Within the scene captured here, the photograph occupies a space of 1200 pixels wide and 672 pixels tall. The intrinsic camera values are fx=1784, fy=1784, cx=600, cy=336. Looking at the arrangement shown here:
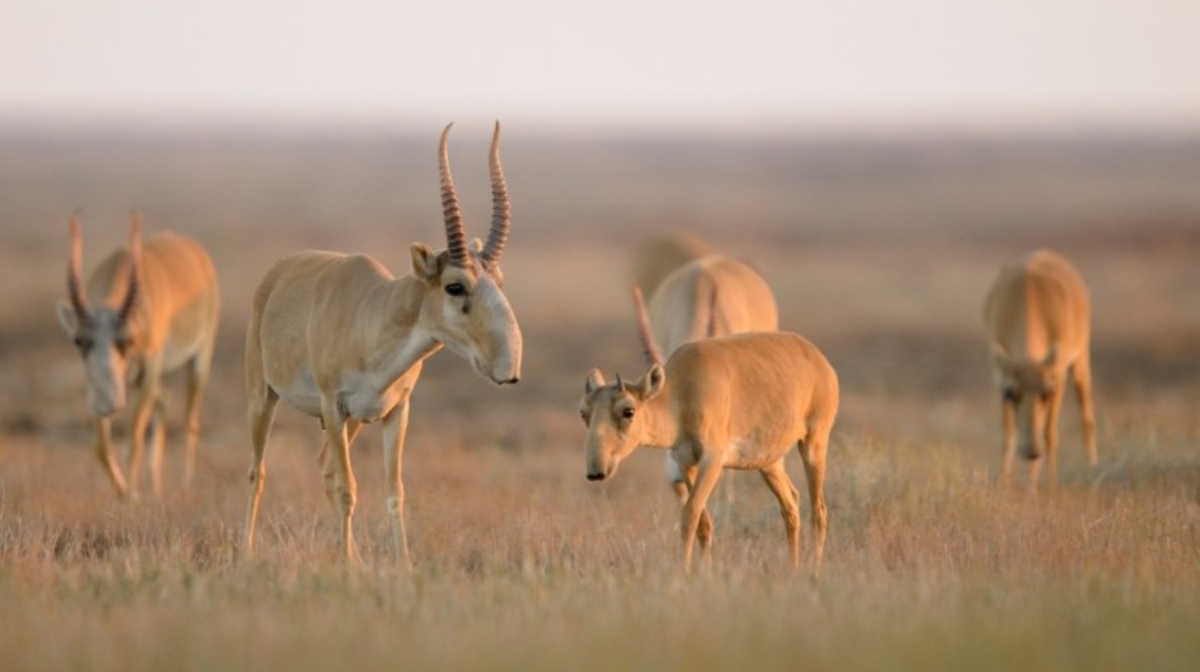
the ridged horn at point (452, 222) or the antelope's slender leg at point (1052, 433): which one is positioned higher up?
the ridged horn at point (452, 222)

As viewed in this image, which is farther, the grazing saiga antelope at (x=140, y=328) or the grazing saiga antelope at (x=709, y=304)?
the grazing saiga antelope at (x=140, y=328)

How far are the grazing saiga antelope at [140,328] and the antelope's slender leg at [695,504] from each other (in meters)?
5.68

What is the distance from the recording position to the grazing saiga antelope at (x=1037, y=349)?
17125 millimetres

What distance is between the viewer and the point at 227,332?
3066 centimetres

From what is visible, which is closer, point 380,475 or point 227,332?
point 380,475

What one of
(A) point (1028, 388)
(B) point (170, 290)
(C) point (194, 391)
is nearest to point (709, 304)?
(A) point (1028, 388)

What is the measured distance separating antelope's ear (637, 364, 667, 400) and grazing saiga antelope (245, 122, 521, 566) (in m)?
0.73

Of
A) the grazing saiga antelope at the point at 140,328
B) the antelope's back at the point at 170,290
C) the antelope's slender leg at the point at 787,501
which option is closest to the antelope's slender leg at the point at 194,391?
the grazing saiga antelope at the point at 140,328

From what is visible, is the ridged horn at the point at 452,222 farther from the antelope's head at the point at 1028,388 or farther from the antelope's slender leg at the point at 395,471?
the antelope's head at the point at 1028,388

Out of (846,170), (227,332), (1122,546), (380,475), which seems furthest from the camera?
(846,170)


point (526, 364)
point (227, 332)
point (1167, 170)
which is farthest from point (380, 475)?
point (1167, 170)

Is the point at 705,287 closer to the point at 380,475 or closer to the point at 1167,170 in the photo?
the point at 380,475

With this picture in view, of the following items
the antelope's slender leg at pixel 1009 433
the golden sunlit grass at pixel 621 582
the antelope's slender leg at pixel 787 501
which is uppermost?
the antelope's slender leg at pixel 1009 433

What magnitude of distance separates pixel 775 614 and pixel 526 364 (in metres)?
18.3
